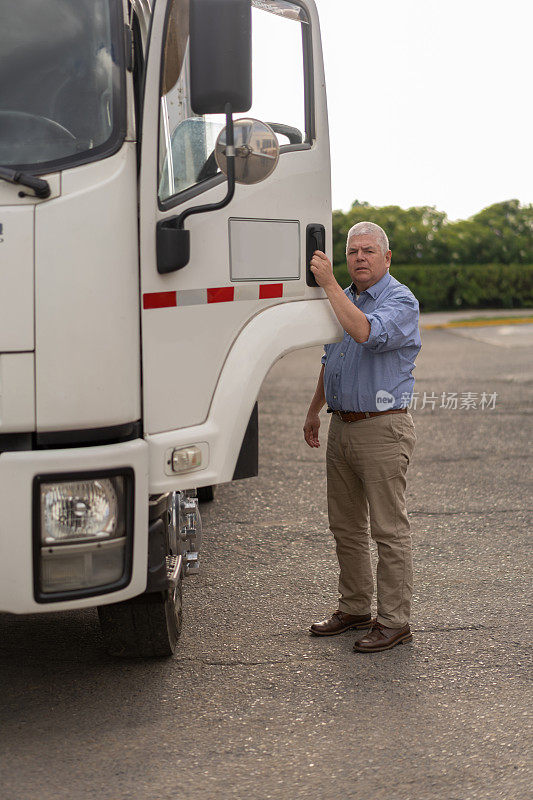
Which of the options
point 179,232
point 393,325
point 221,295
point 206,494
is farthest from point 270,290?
point 206,494

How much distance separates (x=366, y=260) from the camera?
437 cm

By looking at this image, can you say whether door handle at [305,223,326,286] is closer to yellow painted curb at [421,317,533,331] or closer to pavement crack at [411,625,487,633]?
pavement crack at [411,625,487,633]

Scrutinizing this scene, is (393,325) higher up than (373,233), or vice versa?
(373,233)

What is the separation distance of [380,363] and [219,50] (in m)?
1.60

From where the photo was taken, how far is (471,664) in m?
4.18

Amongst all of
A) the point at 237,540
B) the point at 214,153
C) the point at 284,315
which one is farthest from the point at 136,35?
the point at 237,540

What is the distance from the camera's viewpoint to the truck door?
11.0 ft

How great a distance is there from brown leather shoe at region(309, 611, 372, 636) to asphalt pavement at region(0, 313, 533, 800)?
6 centimetres

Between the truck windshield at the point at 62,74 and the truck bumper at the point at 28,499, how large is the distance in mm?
947

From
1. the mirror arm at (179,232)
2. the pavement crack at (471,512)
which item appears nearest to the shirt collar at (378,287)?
the mirror arm at (179,232)

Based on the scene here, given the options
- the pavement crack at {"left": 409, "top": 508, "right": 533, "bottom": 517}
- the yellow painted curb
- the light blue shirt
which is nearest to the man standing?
the light blue shirt

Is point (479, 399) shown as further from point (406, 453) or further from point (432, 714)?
point (432, 714)

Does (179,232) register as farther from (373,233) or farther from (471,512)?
(471,512)

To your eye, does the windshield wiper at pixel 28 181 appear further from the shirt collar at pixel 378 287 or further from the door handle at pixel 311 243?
the shirt collar at pixel 378 287
